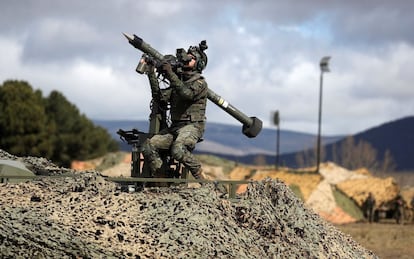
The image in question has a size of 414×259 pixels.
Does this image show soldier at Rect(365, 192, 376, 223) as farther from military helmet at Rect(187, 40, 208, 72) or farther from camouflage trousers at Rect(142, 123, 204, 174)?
camouflage trousers at Rect(142, 123, 204, 174)

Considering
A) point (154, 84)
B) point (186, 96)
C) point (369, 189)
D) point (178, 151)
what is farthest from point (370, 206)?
point (178, 151)

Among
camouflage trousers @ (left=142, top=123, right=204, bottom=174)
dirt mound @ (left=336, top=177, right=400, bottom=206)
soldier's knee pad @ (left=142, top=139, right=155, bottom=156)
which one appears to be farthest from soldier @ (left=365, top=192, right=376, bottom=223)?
soldier's knee pad @ (left=142, top=139, right=155, bottom=156)

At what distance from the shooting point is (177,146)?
973 cm

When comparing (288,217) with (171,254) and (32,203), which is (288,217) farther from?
(32,203)

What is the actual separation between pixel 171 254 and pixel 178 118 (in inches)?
111

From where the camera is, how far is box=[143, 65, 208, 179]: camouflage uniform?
980 cm

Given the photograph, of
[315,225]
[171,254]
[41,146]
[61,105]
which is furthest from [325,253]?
Result: [61,105]

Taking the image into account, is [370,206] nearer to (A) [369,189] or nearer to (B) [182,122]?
(A) [369,189]

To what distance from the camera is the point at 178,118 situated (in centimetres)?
1015

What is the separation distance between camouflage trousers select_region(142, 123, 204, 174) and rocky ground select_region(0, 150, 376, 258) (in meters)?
0.96

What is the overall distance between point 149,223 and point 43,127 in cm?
4820

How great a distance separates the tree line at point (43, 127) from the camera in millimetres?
53469

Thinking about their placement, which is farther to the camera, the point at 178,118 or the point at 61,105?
the point at 61,105

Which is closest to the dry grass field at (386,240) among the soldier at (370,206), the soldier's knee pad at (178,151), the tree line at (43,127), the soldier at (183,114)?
the soldier at (370,206)
